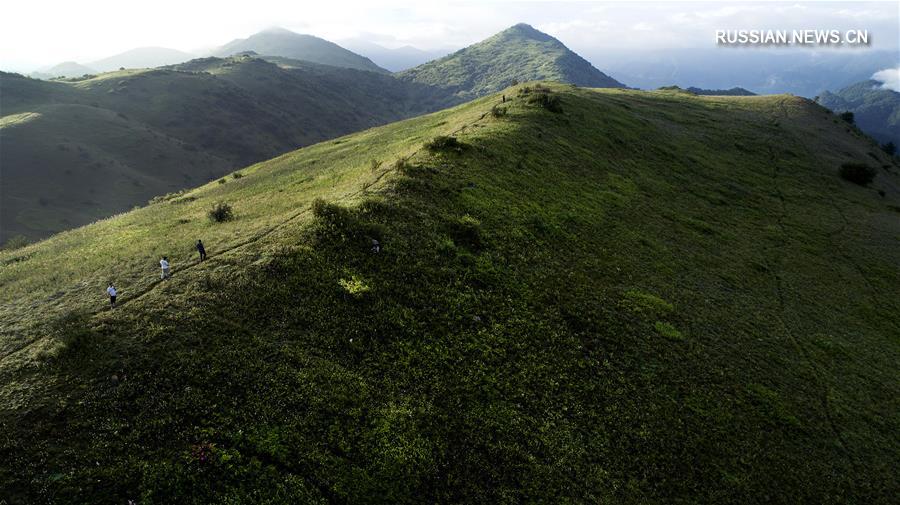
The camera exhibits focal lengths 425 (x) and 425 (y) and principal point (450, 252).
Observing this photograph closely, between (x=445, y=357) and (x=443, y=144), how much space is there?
24.2 metres

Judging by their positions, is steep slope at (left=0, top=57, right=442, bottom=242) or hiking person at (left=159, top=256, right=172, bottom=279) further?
steep slope at (left=0, top=57, right=442, bottom=242)

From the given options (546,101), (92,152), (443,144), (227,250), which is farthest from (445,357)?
(92,152)

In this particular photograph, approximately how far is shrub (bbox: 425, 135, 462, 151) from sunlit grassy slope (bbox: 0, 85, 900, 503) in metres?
0.97

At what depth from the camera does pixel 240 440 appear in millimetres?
14125

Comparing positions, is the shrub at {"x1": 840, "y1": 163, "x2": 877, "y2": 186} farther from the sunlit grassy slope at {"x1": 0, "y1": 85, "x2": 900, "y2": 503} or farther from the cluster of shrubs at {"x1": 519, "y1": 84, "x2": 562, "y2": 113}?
the cluster of shrubs at {"x1": 519, "y1": 84, "x2": 562, "y2": 113}

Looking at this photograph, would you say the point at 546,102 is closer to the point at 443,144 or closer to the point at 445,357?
the point at 443,144

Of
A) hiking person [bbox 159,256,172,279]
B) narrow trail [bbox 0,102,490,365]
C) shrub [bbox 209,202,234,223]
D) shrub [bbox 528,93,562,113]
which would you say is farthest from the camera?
shrub [bbox 528,93,562,113]

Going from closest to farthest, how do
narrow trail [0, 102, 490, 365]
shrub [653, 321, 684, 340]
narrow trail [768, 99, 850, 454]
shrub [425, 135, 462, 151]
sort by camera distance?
narrow trail [0, 102, 490, 365] < narrow trail [768, 99, 850, 454] < shrub [653, 321, 684, 340] < shrub [425, 135, 462, 151]

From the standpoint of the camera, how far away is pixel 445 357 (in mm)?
19578

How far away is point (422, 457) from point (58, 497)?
10472 millimetres

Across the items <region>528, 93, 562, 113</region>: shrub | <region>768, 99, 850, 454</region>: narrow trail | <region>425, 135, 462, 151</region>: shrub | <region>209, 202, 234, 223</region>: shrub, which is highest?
<region>528, 93, 562, 113</region>: shrub

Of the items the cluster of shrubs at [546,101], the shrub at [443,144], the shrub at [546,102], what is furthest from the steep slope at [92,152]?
the shrub at [546,102]

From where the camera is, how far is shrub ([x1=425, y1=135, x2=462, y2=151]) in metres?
38.5

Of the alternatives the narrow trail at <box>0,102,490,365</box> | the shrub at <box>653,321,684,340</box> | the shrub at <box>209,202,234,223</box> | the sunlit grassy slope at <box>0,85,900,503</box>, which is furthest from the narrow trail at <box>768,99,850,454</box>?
the shrub at <box>209,202,234,223</box>
